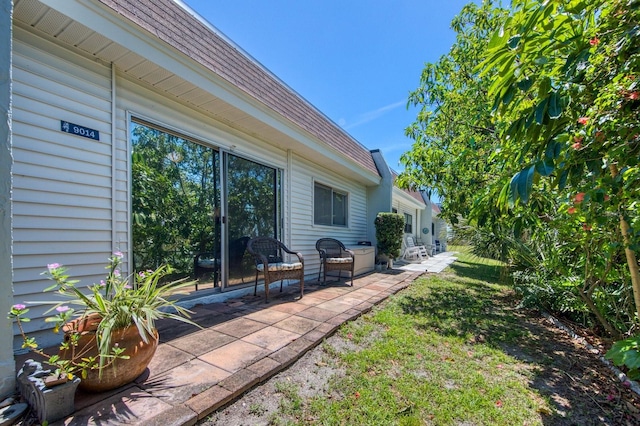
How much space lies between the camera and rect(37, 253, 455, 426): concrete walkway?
1.61 metres

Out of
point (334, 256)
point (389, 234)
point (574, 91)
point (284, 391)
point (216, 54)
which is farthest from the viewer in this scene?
point (389, 234)

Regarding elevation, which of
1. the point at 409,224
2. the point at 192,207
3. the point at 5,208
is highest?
the point at 192,207

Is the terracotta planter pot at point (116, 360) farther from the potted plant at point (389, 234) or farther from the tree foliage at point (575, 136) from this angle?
the potted plant at point (389, 234)

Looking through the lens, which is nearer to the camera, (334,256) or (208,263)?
(208,263)

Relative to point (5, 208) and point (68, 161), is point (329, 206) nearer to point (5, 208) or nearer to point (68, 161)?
point (68, 161)

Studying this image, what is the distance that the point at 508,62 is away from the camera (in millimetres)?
1313

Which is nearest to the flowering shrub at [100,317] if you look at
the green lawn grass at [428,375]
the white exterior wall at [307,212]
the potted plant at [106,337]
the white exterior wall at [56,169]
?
the potted plant at [106,337]

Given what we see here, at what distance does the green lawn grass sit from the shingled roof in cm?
349

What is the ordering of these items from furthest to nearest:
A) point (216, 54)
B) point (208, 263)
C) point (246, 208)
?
1. point (246, 208)
2. point (208, 263)
3. point (216, 54)

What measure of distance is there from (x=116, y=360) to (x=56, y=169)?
1891mm

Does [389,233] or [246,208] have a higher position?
[246,208]

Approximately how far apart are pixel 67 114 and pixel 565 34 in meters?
3.86

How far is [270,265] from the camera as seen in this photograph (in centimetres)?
418

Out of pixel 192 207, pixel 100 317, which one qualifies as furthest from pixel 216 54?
pixel 100 317
